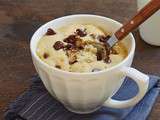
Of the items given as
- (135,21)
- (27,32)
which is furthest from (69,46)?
(27,32)

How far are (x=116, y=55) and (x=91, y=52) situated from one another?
0.15 ft

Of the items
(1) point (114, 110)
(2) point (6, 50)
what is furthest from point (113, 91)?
(2) point (6, 50)

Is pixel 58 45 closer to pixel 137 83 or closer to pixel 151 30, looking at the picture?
pixel 137 83

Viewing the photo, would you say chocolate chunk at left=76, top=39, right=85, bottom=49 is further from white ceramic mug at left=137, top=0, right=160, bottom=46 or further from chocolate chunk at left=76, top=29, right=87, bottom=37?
white ceramic mug at left=137, top=0, right=160, bottom=46

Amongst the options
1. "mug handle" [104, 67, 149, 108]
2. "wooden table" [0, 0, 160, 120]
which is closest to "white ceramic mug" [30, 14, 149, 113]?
"mug handle" [104, 67, 149, 108]

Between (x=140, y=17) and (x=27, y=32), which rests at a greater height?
(x=140, y=17)

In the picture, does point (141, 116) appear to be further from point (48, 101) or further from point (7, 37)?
point (7, 37)

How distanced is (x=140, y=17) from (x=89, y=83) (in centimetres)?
15

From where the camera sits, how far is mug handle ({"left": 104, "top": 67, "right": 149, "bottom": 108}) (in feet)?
2.27

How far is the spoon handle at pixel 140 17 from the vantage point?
703 millimetres

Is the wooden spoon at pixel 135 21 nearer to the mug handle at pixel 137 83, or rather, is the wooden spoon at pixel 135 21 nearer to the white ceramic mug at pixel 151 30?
the mug handle at pixel 137 83

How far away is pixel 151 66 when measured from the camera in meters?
0.88

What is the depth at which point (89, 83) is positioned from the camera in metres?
0.69

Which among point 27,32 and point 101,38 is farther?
point 27,32
